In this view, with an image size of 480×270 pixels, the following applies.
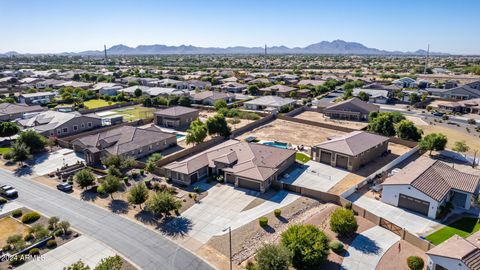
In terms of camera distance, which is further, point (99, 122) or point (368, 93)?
point (368, 93)

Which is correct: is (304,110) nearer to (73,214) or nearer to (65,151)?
(65,151)

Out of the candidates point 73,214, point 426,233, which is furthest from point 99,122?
point 426,233

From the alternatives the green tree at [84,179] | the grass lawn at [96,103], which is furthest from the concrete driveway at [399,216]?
the grass lawn at [96,103]

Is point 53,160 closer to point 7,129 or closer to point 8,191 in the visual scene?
point 8,191

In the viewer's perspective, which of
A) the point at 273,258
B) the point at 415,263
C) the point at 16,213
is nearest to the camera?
the point at 273,258

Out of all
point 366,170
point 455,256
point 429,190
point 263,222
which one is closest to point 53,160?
point 263,222
